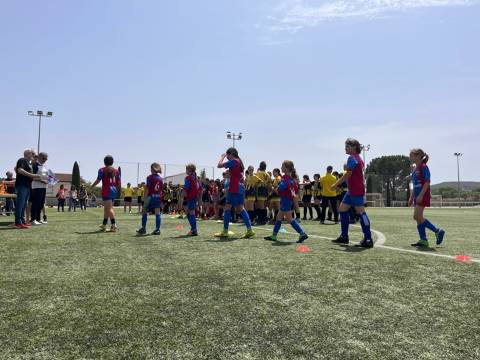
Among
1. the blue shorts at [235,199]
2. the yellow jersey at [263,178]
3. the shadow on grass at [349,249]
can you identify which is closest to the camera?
the shadow on grass at [349,249]

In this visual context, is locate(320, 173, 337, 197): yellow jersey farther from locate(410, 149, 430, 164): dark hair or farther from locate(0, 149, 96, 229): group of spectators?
locate(0, 149, 96, 229): group of spectators

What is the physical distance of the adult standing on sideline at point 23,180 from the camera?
9672 mm

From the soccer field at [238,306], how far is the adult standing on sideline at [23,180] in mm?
4551

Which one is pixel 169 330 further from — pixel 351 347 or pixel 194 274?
pixel 194 274

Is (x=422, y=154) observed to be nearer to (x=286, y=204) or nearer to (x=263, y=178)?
(x=286, y=204)

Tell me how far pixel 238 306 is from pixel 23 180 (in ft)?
28.5

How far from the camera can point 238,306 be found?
3.33 meters

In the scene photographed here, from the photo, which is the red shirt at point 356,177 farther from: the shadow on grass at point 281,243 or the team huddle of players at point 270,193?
the shadow on grass at point 281,243

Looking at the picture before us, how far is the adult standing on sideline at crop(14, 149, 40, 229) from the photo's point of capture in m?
9.67

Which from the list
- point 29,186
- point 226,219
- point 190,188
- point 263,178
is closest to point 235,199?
point 226,219

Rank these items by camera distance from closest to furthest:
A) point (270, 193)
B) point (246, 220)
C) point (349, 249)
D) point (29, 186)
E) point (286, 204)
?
point (349, 249)
point (286, 204)
point (246, 220)
point (29, 186)
point (270, 193)

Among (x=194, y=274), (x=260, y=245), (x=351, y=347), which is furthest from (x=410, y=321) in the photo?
(x=260, y=245)

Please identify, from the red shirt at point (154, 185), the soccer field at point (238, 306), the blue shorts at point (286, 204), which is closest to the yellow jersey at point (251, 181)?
the red shirt at point (154, 185)

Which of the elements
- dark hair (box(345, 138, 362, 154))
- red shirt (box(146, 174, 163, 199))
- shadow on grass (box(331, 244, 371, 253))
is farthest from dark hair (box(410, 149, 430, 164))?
red shirt (box(146, 174, 163, 199))
